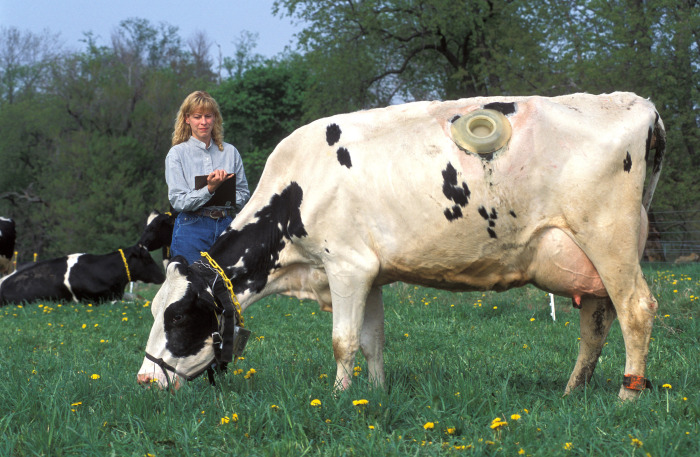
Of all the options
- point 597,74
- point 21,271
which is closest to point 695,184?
point 597,74

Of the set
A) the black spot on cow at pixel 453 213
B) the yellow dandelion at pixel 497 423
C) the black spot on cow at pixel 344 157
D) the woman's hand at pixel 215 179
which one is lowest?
the yellow dandelion at pixel 497 423

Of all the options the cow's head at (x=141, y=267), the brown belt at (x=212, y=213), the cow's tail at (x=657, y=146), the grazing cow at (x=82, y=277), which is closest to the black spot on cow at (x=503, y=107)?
the cow's tail at (x=657, y=146)

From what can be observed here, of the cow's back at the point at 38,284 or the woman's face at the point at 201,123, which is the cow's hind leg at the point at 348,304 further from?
the cow's back at the point at 38,284

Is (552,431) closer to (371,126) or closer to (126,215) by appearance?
(371,126)

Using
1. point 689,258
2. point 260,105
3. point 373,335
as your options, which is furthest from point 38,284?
point 260,105

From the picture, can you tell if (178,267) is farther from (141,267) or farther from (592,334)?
(141,267)

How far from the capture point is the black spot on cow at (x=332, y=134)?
4.80 metres

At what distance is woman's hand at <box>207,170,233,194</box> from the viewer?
17.5 ft

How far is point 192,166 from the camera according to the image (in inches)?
237

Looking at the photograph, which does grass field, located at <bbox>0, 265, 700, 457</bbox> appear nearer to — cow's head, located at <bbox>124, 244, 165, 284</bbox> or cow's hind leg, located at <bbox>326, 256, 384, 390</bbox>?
cow's hind leg, located at <bbox>326, 256, 384, 390</bbox>

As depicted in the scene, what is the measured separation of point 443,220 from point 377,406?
1.26 meters

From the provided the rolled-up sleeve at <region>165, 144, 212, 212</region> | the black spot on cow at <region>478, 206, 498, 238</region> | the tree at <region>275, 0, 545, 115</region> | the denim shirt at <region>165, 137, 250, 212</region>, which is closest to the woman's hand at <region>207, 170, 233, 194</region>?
the rolled-up sleeve at <region>165, 144, 212, 212</region>

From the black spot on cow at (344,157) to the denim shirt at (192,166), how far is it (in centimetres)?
147

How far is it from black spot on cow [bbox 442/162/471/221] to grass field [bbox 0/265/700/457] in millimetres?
1051
